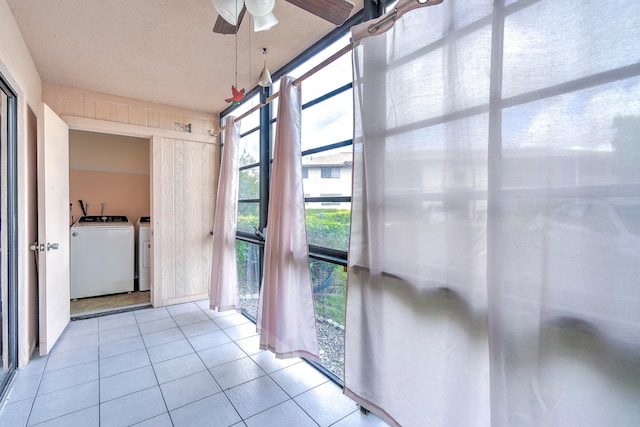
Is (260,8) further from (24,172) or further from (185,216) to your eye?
(185,216)

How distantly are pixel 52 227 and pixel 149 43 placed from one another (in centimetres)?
177

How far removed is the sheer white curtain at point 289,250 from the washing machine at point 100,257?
2.90m

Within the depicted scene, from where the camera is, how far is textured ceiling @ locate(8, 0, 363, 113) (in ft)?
5.82

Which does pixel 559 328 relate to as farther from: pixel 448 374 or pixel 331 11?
pixel 331 11

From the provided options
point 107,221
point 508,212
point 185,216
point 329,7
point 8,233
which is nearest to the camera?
point 508,212

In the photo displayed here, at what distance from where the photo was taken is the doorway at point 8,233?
79.0 inches

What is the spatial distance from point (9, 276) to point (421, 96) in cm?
299

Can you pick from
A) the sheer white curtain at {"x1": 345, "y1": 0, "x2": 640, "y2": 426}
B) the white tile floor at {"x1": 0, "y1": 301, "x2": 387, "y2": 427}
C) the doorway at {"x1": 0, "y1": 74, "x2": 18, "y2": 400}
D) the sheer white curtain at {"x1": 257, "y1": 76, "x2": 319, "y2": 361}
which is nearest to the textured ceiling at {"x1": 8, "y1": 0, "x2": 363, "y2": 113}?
the sheer white curtain at {"x1": 257, "y1": 76, "x2": 319, "y2": 361}

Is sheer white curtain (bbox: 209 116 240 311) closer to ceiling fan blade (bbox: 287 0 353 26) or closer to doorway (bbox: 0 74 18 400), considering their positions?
doorway (bbox: 0 74 18 400)

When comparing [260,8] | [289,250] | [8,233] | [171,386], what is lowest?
[171,386]

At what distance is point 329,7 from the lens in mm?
1334

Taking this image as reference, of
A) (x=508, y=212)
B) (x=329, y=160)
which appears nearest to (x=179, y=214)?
(x=329, y=160)

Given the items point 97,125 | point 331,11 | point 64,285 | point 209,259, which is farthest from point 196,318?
point 331,11

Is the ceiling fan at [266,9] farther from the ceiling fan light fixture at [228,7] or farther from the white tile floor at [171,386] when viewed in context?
the white tile floor at [171,386]
